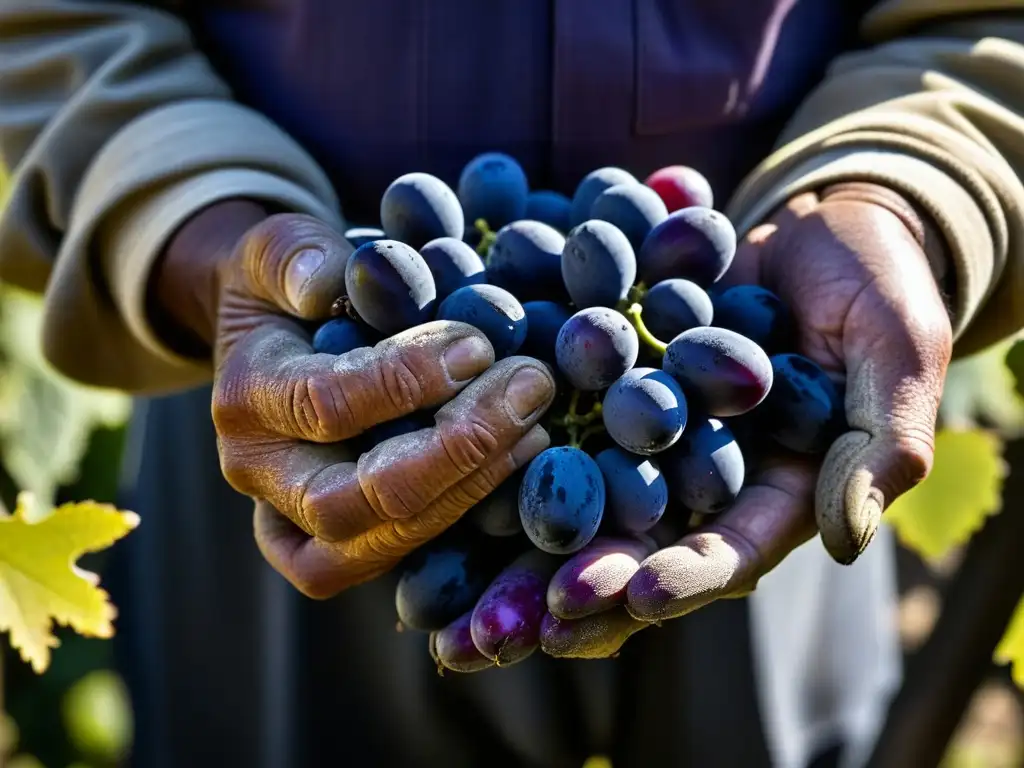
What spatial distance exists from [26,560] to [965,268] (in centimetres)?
80

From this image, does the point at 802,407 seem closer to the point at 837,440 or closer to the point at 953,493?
the point at 837,440

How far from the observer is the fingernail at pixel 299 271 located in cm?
83

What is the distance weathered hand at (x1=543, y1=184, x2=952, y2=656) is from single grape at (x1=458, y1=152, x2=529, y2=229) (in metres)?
0.22

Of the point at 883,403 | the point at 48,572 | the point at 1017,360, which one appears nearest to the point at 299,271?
the point at 48,572

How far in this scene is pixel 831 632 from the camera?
1348 mm

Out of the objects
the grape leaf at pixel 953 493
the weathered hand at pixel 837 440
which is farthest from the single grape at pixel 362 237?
the grape leaf at pixel 953 493

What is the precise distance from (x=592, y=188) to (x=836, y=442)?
0.31 m

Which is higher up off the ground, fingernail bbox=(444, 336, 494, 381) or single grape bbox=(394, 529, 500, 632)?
fingernail bbox=(444, 336, 494, 381)

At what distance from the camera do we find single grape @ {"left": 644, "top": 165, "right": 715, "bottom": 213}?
0.96 meters

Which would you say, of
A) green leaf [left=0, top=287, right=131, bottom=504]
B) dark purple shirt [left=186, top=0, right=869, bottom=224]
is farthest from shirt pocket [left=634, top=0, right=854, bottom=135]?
green leaf [left=0, top=287, right=131, bottom=504]

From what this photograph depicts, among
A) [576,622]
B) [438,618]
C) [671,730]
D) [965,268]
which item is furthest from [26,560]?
[965,268]

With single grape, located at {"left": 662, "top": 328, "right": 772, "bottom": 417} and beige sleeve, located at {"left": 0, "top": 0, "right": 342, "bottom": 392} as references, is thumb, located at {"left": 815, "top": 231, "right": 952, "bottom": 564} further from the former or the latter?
beige sleeve, located at {"left": 0, "top": 0, "right": 342, "bottom": 392}

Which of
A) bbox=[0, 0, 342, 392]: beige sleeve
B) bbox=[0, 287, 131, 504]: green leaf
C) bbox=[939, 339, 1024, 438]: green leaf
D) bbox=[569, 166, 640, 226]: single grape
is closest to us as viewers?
bbox=[569, 166, 640, 226]: single grape

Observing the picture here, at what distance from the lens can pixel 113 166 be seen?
110cm
